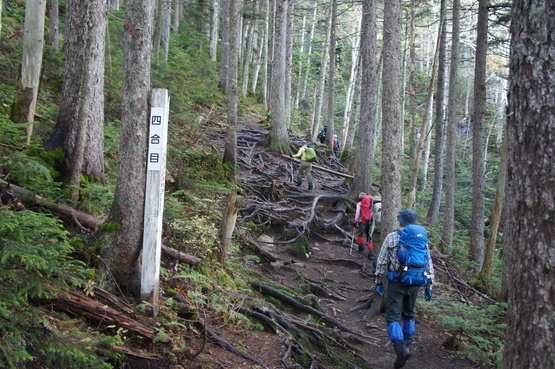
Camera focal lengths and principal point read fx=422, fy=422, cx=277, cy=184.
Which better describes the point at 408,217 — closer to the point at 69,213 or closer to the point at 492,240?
the point at 69,213

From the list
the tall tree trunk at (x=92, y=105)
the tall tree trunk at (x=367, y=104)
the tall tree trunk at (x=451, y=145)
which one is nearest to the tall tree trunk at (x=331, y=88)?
the tall tree trunk at (x=451, y=145)

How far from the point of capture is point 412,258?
6.17m

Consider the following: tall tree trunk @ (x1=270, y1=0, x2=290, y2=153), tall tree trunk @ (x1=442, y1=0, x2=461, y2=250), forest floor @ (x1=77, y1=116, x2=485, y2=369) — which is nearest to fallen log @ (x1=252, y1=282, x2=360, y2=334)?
forest floor @ (x1=77, y1=116, x2=485, y2=369)

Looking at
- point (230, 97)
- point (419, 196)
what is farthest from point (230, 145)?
point (419, 196)

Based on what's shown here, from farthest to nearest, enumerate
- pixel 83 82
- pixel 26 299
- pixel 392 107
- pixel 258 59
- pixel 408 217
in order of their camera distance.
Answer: pixel 258 59
pixel 392 107
pixel 408 217
pixel 83 82
pixel 26 299

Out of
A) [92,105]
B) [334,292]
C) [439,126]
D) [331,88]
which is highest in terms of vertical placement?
[331,88]

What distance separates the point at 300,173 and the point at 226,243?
9.11 metres

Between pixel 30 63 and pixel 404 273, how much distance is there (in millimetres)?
6670

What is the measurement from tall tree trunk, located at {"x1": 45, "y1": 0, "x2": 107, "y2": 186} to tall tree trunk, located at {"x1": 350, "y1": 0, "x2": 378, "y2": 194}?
9.67m

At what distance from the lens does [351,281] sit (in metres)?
10.5

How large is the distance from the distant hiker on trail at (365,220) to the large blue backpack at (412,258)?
537 centimetres

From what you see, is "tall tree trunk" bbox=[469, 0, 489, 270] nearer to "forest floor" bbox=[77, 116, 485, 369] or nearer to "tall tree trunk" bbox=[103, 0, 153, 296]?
"forest floor" bbox=[77, 116, 485, 369]

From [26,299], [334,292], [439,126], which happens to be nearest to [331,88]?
[439,126]

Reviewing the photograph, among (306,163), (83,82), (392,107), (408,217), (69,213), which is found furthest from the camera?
(306,163)
